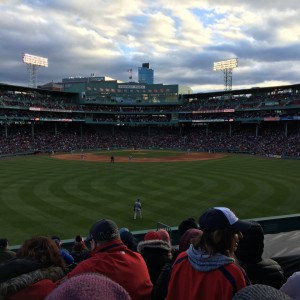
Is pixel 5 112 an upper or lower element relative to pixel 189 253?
upper

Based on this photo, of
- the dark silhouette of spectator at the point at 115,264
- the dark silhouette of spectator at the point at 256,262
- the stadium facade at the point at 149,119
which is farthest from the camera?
the stadium facade at the point at 149,119

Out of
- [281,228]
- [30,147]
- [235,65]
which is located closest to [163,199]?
[281,228]

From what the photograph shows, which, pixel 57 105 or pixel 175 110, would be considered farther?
pixel 175 110

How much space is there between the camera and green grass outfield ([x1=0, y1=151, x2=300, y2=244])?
20297 mm

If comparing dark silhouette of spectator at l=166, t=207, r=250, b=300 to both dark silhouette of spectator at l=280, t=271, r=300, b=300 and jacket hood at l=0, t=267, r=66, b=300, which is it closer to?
dark silhouette of spectator at l=280, t=271, r=300, b=300

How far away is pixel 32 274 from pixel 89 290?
5.25 ft

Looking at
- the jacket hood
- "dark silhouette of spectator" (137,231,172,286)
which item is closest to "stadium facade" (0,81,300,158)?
"dark silhouette of spectator" (137,231,172,286)

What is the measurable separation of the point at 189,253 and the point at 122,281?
3.18ft

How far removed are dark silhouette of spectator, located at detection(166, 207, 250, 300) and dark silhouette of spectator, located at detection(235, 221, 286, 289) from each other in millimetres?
802

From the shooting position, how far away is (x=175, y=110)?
101 m

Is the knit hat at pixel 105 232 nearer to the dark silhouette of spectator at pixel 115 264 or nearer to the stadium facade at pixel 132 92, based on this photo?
the dark silhouette of spectator at pixel 115 264

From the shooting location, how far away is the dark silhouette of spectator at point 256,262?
13.4ft

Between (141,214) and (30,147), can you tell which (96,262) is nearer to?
(141,214)

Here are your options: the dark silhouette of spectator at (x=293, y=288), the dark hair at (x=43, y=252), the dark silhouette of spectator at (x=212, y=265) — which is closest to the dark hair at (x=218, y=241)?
the dark silhouette of spectator at (x=212, y=265)
